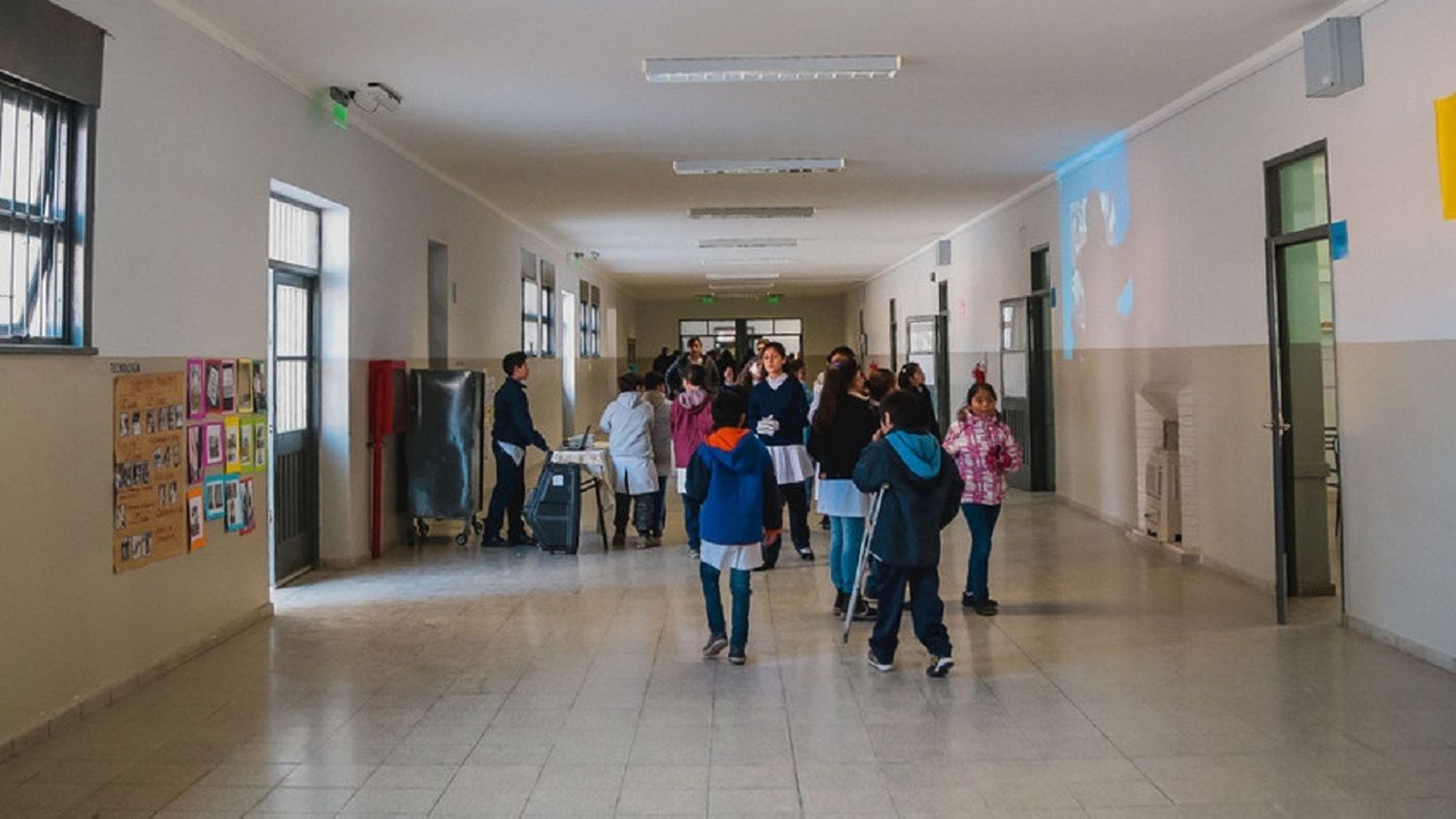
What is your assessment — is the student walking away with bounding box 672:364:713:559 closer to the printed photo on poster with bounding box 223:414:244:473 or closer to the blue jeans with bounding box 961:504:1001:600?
the blue jeans with bounding box 961:504:1001:600

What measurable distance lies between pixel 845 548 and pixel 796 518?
2.06m

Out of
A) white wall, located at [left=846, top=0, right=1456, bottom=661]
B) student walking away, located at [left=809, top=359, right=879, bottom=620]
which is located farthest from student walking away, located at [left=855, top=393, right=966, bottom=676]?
white wall, located at [left=846, top=0, right=1456, bottom=661]

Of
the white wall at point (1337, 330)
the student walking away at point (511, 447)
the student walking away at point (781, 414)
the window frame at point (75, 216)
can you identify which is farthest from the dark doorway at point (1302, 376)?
the window frame at point (75, 216)

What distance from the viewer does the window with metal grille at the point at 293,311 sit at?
7.16 m

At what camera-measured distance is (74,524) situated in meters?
4.53

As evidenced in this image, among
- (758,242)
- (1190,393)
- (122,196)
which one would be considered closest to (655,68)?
(122,196)

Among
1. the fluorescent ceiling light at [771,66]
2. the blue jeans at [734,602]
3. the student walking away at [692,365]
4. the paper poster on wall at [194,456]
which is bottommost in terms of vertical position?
the blue jeans at [734,602]

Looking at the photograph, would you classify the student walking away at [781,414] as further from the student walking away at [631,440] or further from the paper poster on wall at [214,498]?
the paper poster on wall at [214,498]

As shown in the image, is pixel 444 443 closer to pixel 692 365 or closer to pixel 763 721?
pixel 692 365

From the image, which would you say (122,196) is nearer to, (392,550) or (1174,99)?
(392,550)

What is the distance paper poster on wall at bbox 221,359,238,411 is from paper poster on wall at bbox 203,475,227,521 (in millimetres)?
378

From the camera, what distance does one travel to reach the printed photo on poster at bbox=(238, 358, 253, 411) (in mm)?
6093

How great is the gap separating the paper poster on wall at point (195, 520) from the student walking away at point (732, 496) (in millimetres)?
2448

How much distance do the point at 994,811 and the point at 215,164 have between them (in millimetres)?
4897
